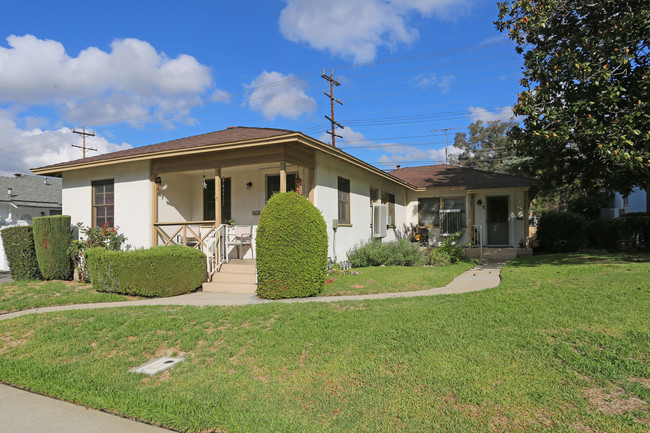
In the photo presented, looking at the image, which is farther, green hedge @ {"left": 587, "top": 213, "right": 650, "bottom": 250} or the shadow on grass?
green hedge @ {"left": 587, "top": 213, "right": 650, "bottom": 250}

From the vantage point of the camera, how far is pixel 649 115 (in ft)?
27.7

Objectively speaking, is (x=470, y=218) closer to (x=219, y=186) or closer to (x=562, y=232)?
(x=562, y=232)

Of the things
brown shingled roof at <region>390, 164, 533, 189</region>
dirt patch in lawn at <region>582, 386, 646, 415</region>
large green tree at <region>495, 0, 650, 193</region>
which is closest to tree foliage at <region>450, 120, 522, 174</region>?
brown shingled roof at <region>390, 164, 533, 189</region>

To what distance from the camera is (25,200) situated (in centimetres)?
2002

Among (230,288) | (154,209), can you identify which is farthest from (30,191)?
(230,288)

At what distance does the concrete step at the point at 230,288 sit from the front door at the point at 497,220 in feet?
39.7

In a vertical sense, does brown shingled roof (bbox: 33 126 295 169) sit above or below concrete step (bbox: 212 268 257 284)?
above

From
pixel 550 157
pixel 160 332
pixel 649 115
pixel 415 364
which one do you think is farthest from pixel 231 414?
pixel 550 157

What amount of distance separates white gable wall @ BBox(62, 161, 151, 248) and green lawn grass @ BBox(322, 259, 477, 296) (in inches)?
227

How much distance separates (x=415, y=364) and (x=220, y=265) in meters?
6.68

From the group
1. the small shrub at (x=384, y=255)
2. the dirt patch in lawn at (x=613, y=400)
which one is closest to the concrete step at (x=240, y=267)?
the small shrub at (x=384, y=255)

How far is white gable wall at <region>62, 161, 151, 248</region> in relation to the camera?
11.5 meters

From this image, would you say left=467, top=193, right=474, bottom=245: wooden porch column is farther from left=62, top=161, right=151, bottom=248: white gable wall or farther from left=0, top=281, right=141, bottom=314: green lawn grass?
left=0, top=281, right=141, bottom=314: green lawn grass

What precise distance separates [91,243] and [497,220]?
14.9 meters
